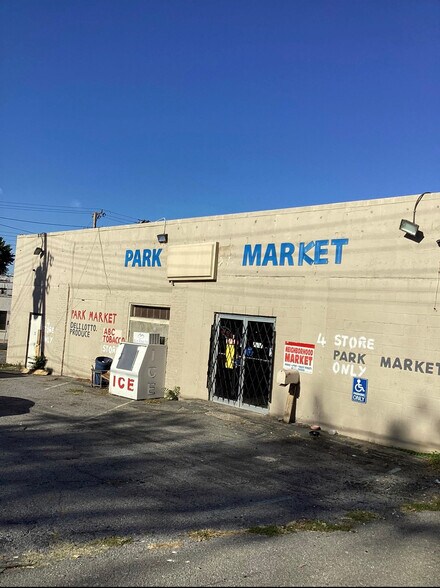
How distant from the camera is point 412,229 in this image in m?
9.31

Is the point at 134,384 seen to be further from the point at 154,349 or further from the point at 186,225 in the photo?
the point at 186,225

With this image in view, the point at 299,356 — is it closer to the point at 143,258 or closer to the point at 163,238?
the point at 163,238

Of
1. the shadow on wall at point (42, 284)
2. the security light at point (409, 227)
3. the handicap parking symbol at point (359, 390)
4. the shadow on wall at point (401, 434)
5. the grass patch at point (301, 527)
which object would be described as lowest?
the grass patch at point (301, 527)

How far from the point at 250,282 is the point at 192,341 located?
91.8 inches

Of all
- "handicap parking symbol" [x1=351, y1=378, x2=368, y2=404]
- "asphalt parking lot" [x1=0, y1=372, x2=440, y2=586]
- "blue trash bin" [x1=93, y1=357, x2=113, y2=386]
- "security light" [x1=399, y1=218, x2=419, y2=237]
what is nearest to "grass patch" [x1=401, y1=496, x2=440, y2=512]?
"asphalt parking lot" [x1=0, y1=372, x2=440, y2=586]

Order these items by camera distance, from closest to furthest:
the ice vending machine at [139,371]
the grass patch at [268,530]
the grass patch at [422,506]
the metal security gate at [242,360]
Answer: the grass patch at [268,530] < the grass patch at [422,506] < the metal security gate at [242,360] < the ice vending machine at [139,371]

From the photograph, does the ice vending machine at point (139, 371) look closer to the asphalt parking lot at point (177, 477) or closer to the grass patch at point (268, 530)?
the asphalt parking lot at point (177, 477)

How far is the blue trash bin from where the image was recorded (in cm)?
1515

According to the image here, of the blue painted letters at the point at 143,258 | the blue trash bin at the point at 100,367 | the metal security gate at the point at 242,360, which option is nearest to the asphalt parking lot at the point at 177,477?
the metal security gate at the point at 242,360

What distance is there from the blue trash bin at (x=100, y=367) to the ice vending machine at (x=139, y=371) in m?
1.40

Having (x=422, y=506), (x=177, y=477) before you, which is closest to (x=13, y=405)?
(x=177, y=477)

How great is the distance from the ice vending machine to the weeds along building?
0.30 metres

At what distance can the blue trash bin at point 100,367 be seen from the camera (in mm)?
15148

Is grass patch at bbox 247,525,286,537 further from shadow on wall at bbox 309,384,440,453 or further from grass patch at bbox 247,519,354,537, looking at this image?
shadow on wall at bbox 309,384,440,453
